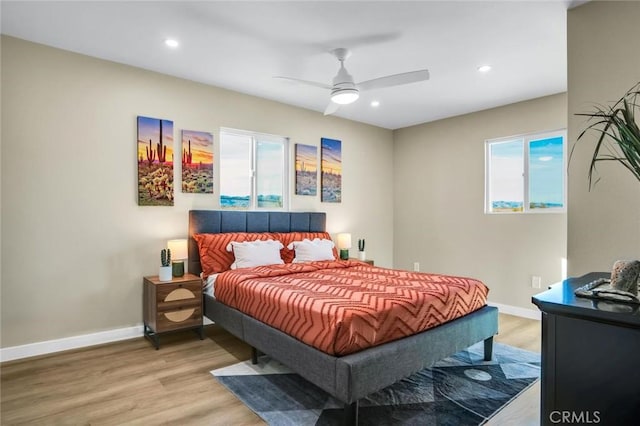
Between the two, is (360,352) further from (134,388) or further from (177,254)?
(177,254)

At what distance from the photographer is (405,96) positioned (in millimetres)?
4430

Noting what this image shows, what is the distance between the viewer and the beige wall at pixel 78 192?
2.99 m

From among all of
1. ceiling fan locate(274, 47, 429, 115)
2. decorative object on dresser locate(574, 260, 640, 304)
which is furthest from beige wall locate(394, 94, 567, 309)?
decorative object on dresser locate(574, 260, 640, 304)

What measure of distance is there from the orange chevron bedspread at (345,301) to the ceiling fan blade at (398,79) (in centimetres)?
173

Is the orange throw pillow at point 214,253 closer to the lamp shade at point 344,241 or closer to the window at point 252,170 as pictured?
the window at point 252,170

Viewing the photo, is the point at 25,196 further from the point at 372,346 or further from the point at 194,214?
the point at 372,346

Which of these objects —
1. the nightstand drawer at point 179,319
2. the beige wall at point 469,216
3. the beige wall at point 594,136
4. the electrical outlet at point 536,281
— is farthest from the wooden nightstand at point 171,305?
the electrical outlet at point 536,281

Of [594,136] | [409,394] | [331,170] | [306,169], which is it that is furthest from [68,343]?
[594,136]

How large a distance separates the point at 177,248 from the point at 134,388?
1403 mm

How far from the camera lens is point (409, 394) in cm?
243

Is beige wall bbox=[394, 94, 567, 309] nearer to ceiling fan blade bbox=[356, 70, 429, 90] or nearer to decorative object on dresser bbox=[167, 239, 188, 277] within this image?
ceiling fan blade bbox=[356, 70, 429, 90]

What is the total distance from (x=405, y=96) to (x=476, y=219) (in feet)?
6.87

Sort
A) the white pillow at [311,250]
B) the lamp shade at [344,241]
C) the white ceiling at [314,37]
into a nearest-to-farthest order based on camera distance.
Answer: the white ceiling at [314,37] < the white pillow at [311,250] < the lamp shade at [344,241]

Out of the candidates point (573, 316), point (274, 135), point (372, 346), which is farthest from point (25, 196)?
point (573, 316)
